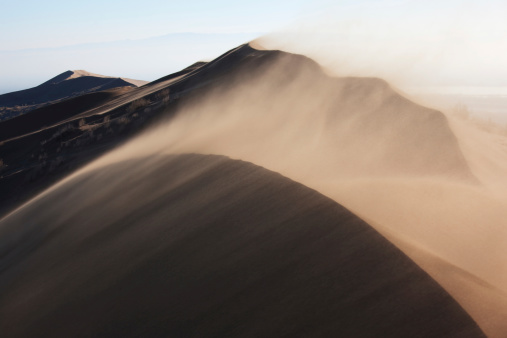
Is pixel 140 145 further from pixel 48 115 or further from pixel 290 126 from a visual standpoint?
pixel 48 115

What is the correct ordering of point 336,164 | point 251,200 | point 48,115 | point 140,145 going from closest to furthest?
point 251,200 < point 336,164 < point 140,145 < point 48,115

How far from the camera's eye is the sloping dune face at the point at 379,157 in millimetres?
3459

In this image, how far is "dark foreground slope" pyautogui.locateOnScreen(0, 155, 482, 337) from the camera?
117 inches

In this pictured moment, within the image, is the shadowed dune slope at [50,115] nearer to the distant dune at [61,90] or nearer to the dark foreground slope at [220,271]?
the dark foreground slope at [220,271]

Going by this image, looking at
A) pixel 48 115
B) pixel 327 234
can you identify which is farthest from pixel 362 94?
pixel 48 115

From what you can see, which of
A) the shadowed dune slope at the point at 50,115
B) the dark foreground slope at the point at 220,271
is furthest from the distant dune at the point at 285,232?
the shadowed dune slope at the point at 50,115

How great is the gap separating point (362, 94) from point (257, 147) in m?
2.89

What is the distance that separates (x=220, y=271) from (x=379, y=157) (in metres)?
3.24

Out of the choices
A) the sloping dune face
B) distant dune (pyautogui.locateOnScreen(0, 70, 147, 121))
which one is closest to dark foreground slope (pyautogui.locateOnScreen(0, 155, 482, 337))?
the sloping dune face

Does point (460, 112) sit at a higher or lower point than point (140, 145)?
lower

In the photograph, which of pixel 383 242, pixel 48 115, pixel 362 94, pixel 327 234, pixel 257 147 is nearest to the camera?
pixel 383 242

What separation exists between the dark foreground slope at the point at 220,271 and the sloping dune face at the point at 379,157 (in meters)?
0.28

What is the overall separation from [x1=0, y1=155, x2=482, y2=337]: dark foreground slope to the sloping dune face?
0.28 m

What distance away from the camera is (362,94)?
8.93 metres
